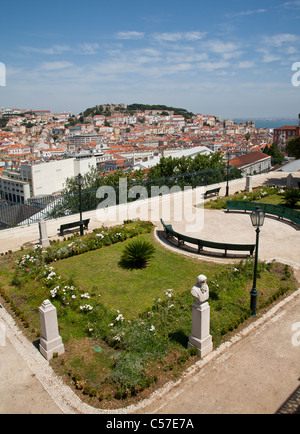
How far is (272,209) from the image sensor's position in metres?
15.8

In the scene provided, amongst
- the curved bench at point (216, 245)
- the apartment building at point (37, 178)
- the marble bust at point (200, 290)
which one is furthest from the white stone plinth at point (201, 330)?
the apartment building at point (37, 178)

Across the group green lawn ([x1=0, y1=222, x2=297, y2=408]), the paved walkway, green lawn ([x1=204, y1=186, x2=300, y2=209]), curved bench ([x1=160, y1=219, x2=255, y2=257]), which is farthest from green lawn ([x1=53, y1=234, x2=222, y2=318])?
green lawn ([x1=204, y1=186, x2=300, y2=209])

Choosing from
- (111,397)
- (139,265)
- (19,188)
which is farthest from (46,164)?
(111,397)

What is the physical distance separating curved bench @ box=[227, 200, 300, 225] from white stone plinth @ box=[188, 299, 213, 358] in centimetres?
791

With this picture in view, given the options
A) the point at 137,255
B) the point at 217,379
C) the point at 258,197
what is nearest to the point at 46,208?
the point at 137,255

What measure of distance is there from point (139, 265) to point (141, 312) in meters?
2.73

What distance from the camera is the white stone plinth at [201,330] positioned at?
6.60 metres

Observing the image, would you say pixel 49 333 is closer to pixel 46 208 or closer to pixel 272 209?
pixel 46 208

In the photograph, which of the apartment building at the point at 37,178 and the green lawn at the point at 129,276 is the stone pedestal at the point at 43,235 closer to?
the green lawn at the point at 129,276

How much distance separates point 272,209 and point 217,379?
11101 millimetres

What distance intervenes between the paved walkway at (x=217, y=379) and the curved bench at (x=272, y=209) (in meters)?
6.86

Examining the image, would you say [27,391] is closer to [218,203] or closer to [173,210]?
[173,210]

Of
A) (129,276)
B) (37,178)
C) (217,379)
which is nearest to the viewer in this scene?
(217,379)

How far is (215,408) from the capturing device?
5.50m
